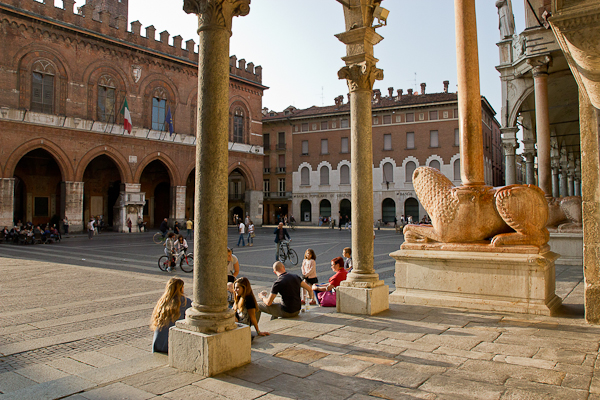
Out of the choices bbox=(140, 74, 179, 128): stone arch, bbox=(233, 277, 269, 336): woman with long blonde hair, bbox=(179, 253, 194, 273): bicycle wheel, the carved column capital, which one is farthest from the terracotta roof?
bbox=(233, 277, 269, 336): woman with long blonde hair

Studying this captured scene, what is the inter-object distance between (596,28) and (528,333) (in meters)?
3.25

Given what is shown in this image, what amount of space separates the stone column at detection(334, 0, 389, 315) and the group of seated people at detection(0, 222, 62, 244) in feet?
64.1

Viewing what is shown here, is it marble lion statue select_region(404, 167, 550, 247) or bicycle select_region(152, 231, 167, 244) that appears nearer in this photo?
marble lion statue select_region(404, 167, 550, 247)

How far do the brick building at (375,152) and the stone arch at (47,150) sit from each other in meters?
22.7

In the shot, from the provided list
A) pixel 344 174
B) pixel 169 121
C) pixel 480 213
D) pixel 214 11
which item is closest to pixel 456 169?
pixel 344 174

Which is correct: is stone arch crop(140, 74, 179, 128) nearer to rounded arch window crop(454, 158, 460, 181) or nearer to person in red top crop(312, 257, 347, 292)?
rounded arch window crop(454, 158, 460, 181)

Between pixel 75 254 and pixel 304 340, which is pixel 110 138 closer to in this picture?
pixel 75 254

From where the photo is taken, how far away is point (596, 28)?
9.64 ft

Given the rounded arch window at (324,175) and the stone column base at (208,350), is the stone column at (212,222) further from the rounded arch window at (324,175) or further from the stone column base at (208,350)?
the rounded arch window at (324,175)

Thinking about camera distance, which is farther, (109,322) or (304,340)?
(109,322)

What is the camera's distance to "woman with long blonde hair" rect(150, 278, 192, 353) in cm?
451

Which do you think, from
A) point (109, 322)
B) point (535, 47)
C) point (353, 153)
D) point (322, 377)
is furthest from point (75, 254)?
point (535, 47)

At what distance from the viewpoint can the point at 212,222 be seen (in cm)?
403

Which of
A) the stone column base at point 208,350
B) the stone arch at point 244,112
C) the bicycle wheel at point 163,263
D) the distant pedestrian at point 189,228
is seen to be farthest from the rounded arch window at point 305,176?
the stone column base at point 208,350
